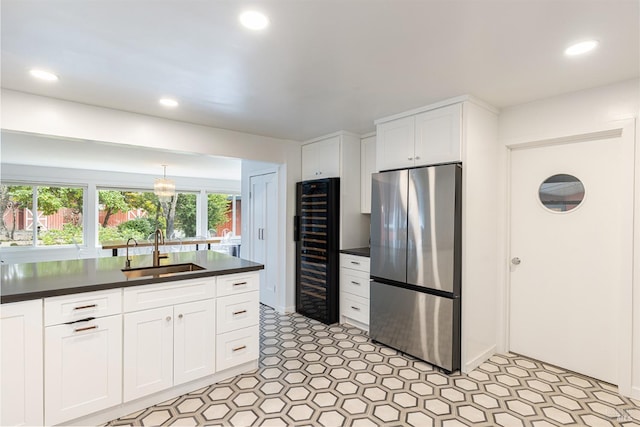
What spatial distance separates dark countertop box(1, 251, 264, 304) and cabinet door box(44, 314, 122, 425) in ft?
0.75

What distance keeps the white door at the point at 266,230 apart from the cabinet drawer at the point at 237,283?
1.75 m

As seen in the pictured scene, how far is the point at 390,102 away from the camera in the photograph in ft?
9.51

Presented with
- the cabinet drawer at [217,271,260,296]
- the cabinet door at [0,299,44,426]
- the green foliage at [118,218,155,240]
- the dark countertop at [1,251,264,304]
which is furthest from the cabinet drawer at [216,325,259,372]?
the green foliage at [118,218,155,240]

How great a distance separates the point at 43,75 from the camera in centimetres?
234

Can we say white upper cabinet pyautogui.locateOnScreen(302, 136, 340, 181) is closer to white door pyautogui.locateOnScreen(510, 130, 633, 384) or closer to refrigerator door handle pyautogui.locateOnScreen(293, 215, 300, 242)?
refrigerator door handle pyautogui.locateOnScreen(293, 215, 300, 242)

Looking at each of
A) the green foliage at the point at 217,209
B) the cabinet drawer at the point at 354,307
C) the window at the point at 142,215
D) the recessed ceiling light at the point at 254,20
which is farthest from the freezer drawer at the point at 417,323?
the green foliage at the point at 217,209

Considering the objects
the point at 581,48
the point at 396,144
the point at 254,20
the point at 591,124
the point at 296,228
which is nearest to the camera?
the point at 254,20

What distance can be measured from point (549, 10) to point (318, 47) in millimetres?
1191

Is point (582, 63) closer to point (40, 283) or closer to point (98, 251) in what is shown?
point (40, 283)

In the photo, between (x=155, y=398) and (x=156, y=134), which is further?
(x=156, y=134)

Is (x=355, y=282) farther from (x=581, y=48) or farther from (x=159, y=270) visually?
(x=581, y=48)

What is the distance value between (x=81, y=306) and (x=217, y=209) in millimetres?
7164

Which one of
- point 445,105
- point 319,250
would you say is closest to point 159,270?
point 319,250

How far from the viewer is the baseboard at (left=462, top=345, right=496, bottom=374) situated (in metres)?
2.73
